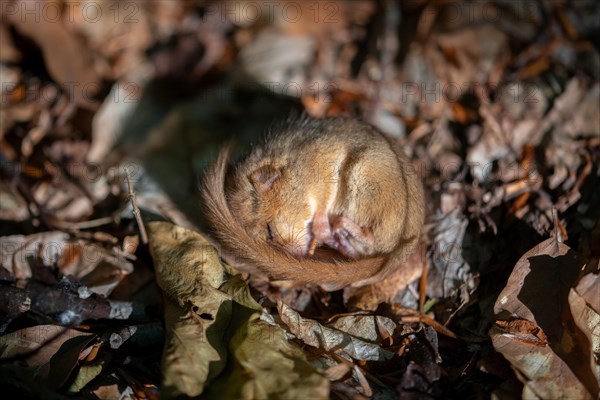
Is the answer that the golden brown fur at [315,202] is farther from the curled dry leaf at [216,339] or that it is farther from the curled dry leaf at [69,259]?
the curled dry leaf at [69,259]

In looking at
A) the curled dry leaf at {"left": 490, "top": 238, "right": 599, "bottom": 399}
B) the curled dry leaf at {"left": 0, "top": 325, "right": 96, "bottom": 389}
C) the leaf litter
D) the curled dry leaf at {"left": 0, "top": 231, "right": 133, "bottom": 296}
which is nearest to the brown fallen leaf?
the leaf litter

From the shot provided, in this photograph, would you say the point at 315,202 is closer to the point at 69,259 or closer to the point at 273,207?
the point at 273,207

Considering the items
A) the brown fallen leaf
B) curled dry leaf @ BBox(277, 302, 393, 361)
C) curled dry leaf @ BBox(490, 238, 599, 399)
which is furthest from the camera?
the brown fallen leaf

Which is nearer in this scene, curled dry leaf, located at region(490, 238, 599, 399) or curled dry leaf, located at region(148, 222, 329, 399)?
curled dry leaf, located at region(148, 222, 329, 399)

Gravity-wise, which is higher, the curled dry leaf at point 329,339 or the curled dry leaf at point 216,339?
the curled dry leaf at point 216,339

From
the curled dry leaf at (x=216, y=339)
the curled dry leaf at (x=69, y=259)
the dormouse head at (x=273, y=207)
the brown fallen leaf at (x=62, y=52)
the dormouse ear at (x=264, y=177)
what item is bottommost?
the curled dry leaf at (x=69, y=259)

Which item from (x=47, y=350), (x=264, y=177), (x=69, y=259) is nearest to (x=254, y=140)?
(x=264, y=177)

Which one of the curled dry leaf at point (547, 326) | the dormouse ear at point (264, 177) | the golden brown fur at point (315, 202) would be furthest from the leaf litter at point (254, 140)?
the dormouse ear at point (264, 177)

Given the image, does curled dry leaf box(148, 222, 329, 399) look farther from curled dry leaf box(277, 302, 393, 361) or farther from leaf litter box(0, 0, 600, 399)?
curled dry leaf box(277, 302, 393, 361)
